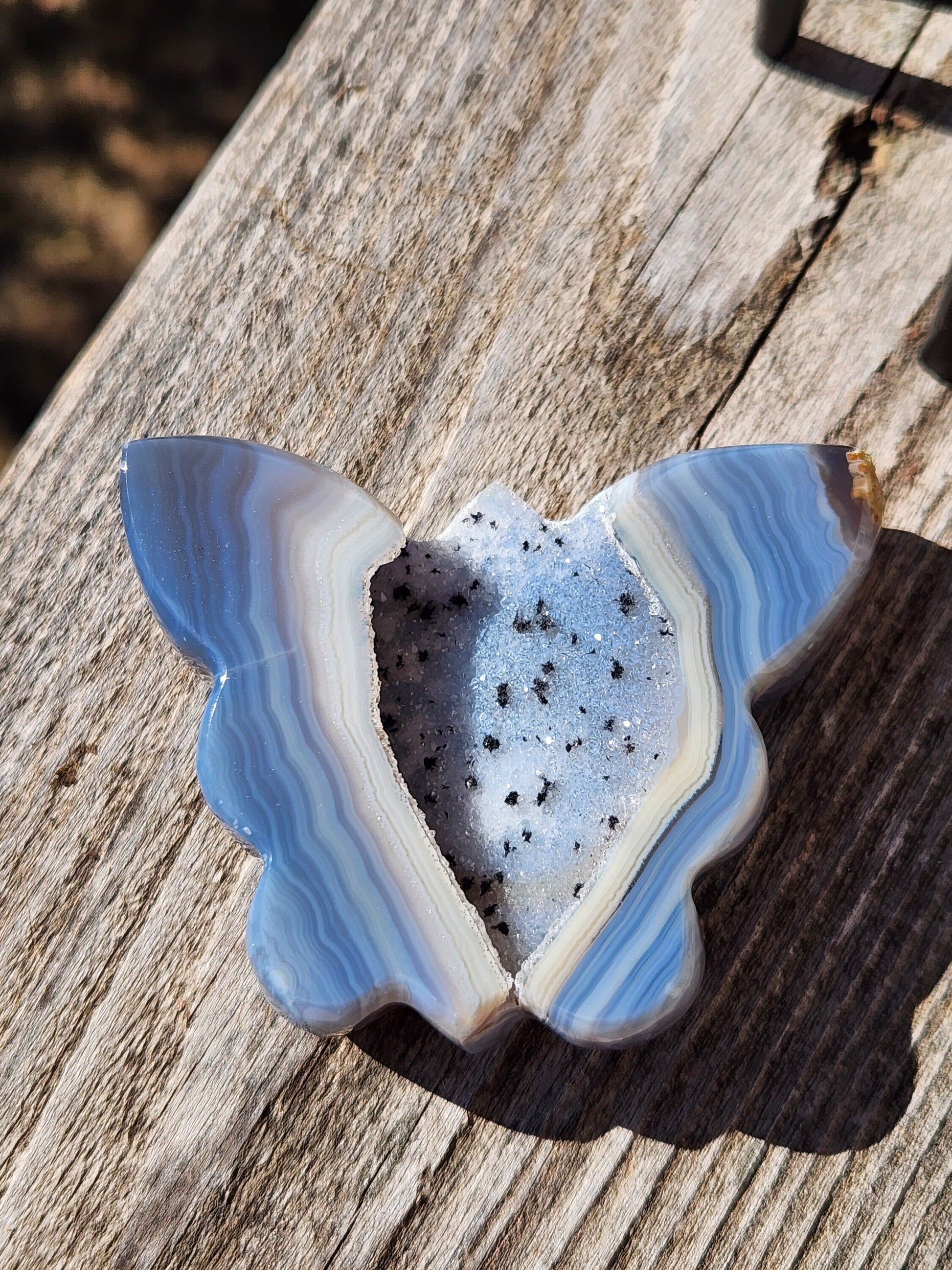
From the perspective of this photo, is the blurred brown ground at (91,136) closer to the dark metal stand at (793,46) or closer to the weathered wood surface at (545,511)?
the weathered wood surface at (545,511)

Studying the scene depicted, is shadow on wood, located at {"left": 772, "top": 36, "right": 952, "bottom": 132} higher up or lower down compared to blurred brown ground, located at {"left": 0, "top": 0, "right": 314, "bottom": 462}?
higher up

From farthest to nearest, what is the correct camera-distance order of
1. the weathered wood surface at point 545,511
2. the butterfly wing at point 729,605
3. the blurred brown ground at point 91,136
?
1. the blurred brown ground at point 91,136
2. the weathered wood surface at point 545,511
3. the butterfly wing at point 729,605

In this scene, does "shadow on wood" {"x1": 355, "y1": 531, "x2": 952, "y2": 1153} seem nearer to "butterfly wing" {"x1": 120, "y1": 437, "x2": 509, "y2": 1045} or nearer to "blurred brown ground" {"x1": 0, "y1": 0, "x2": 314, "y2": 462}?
"butterfly wing" {"x1": 120, "y1": 437, "x2": 509, "y2": 1045}

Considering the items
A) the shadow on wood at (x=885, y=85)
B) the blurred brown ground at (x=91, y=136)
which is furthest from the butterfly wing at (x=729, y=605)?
the blurred brown ground at (x=91, y=136)

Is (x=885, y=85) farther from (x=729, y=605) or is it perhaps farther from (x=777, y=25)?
(x=729, y=605)

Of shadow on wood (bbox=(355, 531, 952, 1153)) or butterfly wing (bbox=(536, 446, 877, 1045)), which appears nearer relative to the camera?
butterfly wing (bbox=(536, 446, 877, 1045))

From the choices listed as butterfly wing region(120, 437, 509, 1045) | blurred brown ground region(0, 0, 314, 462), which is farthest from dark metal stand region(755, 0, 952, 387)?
blurred brown ground region(0, 0, 314, 462)
